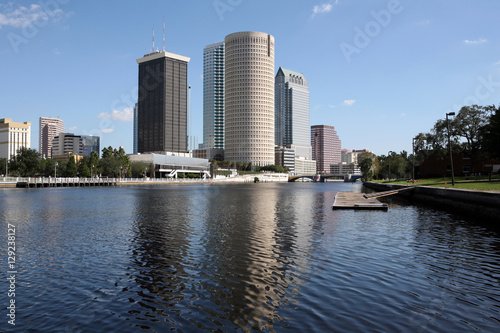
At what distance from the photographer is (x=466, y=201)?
133ft

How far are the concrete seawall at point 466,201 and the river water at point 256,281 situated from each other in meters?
7.68

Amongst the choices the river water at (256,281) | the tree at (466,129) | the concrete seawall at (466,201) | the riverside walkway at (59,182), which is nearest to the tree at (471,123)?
the tree at (466,129)

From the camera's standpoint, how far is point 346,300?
12.0 m

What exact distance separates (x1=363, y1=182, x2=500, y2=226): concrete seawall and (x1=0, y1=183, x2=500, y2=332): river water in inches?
302

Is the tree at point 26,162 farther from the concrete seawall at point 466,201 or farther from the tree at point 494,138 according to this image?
the tree at point 494,138

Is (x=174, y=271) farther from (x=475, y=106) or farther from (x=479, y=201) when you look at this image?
(x=475, y=106)

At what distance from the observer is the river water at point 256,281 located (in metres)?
10.5

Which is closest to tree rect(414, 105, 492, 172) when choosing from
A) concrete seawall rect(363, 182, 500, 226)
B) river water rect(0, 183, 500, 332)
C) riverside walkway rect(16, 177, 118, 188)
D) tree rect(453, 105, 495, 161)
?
tree rect(453, 105, 495, 161)

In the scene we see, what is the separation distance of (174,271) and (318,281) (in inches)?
255

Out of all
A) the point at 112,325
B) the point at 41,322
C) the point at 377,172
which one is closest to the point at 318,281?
the point at 112,325

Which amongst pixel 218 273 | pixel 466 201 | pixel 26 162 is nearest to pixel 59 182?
pixel 26 162

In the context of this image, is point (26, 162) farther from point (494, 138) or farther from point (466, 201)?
point (494, 138)

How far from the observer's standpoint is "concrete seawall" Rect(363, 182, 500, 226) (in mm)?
33188

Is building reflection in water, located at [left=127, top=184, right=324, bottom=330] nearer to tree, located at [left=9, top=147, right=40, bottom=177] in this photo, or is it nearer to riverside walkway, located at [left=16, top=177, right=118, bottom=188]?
riverside walkway, located at [left=16, top=177, right=118, bottom=188]
